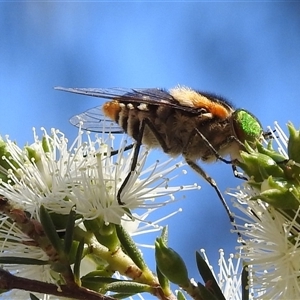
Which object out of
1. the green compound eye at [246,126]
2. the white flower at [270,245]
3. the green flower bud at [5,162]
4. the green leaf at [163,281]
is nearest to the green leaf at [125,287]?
the green leaf at [163,281]

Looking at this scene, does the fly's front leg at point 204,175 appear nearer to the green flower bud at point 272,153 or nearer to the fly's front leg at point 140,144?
the fly's front leg at point 140,144

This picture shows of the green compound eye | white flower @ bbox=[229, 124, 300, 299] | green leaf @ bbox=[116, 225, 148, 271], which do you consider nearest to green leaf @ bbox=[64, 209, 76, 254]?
green leaf @ bbox=[116, 225, 148, 271]

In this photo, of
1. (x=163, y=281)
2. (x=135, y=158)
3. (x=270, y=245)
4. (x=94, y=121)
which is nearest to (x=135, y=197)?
(x=135, y=158)

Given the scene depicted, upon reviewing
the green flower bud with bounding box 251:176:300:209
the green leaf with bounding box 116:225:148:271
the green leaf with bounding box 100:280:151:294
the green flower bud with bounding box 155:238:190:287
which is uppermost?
the green flower bud with bounding box 251:176:300:209

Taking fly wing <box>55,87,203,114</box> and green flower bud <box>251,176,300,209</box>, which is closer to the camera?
green flower bud <box>251,176,300,209</box>

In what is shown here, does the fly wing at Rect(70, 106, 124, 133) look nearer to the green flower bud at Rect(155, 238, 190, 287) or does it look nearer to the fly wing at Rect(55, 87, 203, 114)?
the fly wing at Rect(55, 87, 203, 114)

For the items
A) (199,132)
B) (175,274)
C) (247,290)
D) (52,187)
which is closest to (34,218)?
(52,187)
